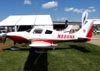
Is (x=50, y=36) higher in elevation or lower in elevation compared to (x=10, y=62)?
higher

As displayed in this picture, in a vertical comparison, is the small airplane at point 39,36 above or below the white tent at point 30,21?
below

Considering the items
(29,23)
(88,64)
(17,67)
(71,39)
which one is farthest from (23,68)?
(29,23)

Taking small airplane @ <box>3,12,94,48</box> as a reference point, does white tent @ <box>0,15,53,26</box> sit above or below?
above

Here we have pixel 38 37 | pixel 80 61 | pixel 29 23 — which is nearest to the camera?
pixel 80 61

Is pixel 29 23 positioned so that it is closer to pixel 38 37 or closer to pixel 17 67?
pixel 38 37

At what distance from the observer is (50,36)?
17656 millimetres

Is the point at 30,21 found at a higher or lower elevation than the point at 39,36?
higher

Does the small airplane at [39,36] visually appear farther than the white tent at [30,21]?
No

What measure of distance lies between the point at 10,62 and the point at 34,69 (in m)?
2.15

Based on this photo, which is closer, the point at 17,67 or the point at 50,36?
the point at 17,67

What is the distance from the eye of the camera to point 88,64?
12523 mm

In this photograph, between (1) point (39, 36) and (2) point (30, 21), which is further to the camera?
(2) point (30, 21)

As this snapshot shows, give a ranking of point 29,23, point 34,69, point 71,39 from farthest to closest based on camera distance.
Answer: point 29,23, point 71,39, point 34,69

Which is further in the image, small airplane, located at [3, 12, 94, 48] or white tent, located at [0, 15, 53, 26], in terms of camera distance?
white tent, located at [0, 15, 53, 26]
